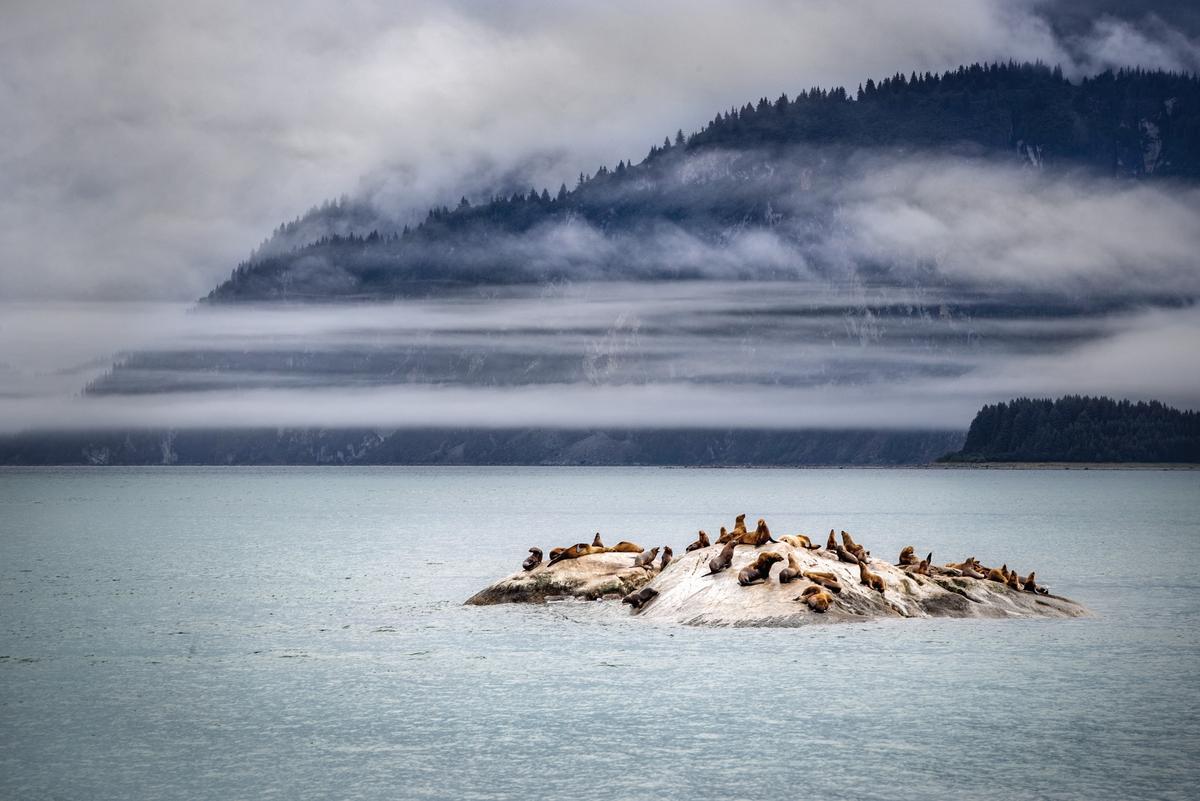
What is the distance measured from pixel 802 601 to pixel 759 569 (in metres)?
1.80

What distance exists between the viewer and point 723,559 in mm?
41062

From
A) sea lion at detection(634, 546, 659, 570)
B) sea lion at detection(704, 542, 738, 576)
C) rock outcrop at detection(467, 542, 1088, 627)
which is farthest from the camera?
sea lion at detection(634, 546, 659, 570)

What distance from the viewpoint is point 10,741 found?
25531 millimetres

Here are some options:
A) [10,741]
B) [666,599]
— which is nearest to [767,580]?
[666,599]

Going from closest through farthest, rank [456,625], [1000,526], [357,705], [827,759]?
[827,759] < [357,705] < [456,625] < [1000,526]

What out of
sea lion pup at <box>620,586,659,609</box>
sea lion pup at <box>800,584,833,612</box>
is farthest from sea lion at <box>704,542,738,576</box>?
sea lion pup at <box>800,584,833,612</box>

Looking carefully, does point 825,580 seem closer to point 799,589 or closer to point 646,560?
point 799,589

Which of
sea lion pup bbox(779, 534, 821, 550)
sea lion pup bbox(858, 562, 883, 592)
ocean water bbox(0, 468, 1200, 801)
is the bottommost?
ocean water bbox(0, 468, 1200, 801)

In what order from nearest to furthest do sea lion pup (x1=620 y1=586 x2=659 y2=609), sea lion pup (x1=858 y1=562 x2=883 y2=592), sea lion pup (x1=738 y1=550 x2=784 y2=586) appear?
sea lion pup (x1=738 y1=550 x2=784 y2=586) < sea lion pup (x1=858 y1=562 x2=883 y2=592) < sea lion pup (x1=620 y1=586 x2=659 y2=609)

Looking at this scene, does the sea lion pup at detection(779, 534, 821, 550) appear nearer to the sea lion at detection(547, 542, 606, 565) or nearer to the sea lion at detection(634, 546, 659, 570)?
the sea lion at detection(634, 546, 659, 570)

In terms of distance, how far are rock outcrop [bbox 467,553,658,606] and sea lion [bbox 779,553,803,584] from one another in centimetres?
789

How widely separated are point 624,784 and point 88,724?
490 inches

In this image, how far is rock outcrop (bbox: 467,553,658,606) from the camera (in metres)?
47.0

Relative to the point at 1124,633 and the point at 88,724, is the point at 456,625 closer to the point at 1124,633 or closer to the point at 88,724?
the point at 88,724
